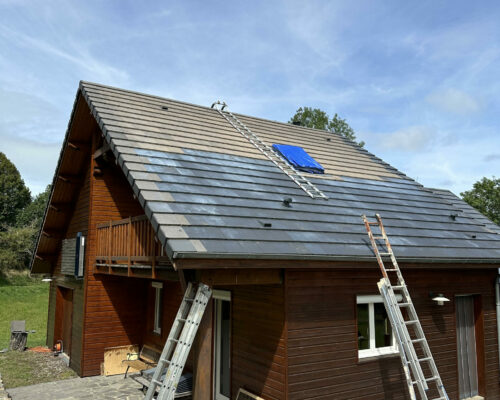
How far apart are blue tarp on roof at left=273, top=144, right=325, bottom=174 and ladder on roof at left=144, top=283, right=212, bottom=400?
5.44 meters

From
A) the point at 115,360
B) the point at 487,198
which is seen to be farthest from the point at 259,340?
the point at 487,198

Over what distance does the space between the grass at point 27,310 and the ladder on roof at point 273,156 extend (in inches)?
470

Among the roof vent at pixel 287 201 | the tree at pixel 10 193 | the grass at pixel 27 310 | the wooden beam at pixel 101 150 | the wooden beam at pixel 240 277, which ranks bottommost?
the grass at pixel 27 310

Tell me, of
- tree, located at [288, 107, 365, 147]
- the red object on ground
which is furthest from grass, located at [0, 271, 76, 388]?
tree, located at [288, 107, 365, 147]

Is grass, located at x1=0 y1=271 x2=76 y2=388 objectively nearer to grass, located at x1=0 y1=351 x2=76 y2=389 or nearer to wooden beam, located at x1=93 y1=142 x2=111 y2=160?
grass, located at x1=0 y1=351 x2=76 y2=389

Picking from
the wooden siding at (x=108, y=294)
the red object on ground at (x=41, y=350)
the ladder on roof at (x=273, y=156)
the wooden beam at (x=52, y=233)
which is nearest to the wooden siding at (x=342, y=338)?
the ladder on roof at (x=273, y=156)

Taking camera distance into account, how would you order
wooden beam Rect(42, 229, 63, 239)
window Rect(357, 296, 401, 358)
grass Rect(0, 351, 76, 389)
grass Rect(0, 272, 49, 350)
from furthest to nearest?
grass Rect(0, 272, 49, 350), wooden beam Rect(42, 229, 63, 239), grass Rect(0, 351, 76, 389), window Rect(357, 296, 401, 358)

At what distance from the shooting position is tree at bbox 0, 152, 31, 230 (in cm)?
5125

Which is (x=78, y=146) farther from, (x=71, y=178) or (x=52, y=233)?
(x=52, y=233)

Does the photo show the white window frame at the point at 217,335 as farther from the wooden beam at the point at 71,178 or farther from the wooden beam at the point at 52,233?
the wooden beam at the point at 52,233

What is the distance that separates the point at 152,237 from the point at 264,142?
214 inches

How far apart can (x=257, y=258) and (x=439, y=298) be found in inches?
166

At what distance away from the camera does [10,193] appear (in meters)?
52.8

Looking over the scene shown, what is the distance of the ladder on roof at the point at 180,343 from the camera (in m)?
5.46
